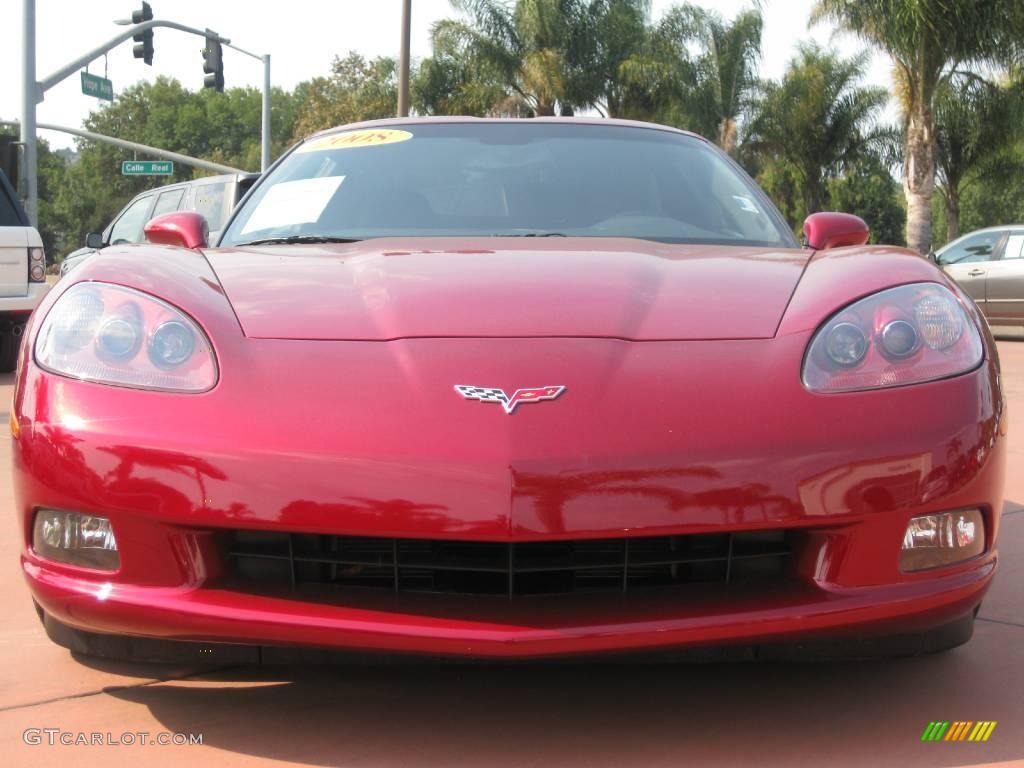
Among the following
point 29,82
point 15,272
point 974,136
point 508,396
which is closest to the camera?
point 508,396

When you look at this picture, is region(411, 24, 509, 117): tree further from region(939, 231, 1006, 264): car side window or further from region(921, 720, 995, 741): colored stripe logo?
region(921, 720, 995, 741): colored stripe logo

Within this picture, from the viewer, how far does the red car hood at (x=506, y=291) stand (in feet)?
7.79

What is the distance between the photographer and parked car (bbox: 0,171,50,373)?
9719 mm

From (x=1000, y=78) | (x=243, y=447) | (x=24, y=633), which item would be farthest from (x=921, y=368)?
(x=1000, y=78)

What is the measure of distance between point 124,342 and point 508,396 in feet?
2.42

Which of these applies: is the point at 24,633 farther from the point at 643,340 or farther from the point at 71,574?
the point at 643,340

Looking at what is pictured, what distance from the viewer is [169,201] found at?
42.7 feet

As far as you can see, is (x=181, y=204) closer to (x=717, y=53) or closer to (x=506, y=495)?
(x=506, y=495)

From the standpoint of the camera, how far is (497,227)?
3297mm

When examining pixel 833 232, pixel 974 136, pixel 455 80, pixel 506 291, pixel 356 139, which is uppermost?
pixel 455 80

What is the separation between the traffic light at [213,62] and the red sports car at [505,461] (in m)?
25.7

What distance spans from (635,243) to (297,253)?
0.78 meters

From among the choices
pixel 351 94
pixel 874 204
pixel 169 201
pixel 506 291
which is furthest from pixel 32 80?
pixel 874 204

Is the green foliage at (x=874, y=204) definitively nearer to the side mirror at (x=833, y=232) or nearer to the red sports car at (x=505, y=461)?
the side mirror at (x=833, y=232)
